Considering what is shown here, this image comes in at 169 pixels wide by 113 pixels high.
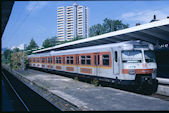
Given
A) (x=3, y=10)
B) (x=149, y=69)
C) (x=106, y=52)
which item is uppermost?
(x=3, y=10)

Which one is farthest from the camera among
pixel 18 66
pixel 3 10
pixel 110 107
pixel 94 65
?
pixel 18 66

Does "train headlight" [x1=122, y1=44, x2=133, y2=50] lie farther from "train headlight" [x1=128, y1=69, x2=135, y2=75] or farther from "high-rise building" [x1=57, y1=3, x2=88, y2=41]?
"high-rise building" [x1=57, y1=3, x2=88, y2=41]

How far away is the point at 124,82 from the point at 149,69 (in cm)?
175

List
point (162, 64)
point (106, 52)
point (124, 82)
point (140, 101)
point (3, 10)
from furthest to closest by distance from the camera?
point (162, 64) → point (106, 52) → point (124, 82) → point (3, 10) → point (140, 101)

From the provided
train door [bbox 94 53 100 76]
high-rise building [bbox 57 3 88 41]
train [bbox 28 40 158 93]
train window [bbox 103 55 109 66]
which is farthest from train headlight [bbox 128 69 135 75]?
high-rise building [bbox 57 3 88 41]

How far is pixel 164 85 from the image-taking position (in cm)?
1188

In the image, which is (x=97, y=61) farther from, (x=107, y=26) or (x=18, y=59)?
(x=107, y=26)

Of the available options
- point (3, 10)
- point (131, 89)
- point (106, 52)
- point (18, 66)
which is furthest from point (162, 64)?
point (18, 66)

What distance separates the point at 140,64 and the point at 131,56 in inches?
27.5

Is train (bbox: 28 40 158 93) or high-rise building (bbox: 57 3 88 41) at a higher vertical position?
high-rise building (bbox: 57 3 88 41)

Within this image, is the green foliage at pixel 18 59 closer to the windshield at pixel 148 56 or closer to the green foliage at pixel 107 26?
the windshield at pixel 148 56

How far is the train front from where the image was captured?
36.2ft

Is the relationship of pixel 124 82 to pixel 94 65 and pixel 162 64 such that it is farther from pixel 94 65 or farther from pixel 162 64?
pixel 162 64

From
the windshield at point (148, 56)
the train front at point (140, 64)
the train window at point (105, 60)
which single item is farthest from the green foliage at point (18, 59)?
the windshield at point (148, 56)
